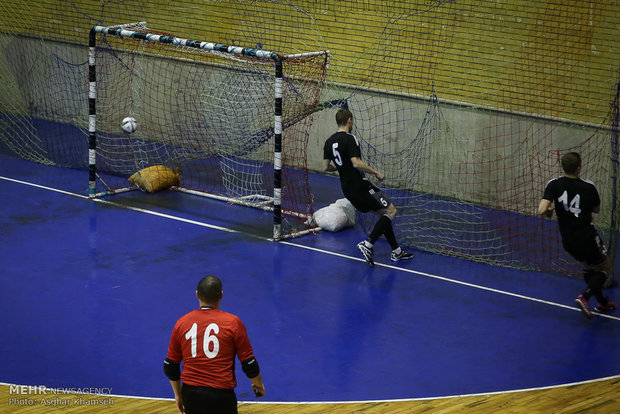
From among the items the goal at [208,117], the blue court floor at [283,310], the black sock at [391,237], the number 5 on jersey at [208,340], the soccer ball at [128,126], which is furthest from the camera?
the soccer ball at [128,126]

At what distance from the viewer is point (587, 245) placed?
33.0 feet

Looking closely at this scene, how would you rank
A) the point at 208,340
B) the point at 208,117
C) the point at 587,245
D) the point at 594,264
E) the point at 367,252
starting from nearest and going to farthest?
the point at 208,340 < the point at 587,245 < the point at 594,264 < the point at 367,252 < the point at 208,117

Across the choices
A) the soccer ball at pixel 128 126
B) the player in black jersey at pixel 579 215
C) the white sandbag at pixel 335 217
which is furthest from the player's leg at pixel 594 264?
the soccer ball at pixel 128 126

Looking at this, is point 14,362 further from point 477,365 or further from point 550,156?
point 550,156

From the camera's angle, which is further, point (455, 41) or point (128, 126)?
point (455, 41)

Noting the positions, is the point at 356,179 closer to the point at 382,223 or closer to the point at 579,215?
the point at 382,223

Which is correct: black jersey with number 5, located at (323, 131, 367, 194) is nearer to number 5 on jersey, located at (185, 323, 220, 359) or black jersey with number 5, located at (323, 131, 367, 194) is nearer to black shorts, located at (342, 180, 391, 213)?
black shorts, located at (342, 180, 391, 213)

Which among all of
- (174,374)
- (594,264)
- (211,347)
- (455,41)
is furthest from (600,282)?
(455,41)

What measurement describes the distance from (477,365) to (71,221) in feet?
23.2

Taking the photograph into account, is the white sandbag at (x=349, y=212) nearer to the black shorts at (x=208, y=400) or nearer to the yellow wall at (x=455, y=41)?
the yellow wall at (x=455, y=41)

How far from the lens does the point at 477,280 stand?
11664 mm

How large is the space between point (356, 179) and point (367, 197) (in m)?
0.29

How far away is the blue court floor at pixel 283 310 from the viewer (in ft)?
28.1

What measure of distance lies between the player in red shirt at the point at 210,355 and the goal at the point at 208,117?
22.8 ft
